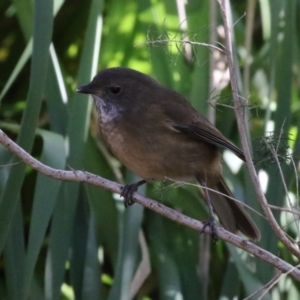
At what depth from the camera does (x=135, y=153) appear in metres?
2.26

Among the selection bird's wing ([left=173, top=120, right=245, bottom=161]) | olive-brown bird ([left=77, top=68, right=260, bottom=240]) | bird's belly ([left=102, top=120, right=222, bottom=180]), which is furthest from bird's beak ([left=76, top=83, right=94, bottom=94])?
bird's wing ([left=173, top=120, right=245, bottom=161])

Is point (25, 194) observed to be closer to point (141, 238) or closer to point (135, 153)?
point (141, 238)

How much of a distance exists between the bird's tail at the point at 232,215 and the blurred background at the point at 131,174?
0.04m

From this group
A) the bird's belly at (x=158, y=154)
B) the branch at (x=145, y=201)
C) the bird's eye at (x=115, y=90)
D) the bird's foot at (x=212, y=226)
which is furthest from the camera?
the bird's eye at (x=115, y=90)

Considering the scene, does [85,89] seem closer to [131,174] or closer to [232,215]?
Answer: [131,174]

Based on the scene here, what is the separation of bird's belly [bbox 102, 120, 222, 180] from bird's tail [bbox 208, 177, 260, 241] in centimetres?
11

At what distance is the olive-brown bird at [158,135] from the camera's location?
2.28 metres

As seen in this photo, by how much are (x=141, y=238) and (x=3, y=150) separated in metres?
0.59

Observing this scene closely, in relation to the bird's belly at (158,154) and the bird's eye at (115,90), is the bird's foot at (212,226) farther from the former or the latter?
the bird's eye at (115,90)

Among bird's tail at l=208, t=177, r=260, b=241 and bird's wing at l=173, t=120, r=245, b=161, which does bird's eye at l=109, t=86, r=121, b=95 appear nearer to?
bird's wing at l=173, t=120, r=245, b=161

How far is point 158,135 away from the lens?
2312 mm

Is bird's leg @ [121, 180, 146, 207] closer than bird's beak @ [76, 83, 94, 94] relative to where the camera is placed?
Yes

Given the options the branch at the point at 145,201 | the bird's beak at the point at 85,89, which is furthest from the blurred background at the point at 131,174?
the branch at the point at 145,201

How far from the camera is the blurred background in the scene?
212 centimetres
